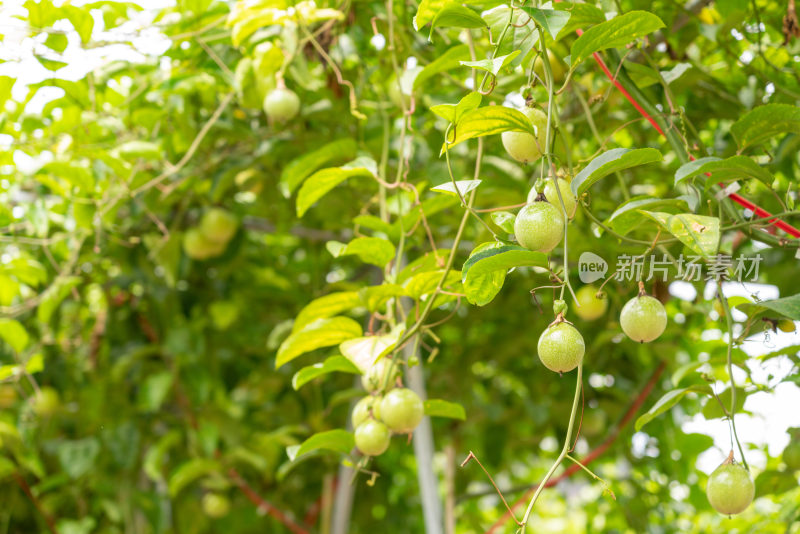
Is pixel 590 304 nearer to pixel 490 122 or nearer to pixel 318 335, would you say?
pixel 318 335

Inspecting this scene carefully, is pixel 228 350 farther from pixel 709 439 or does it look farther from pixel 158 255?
pixel 709 439

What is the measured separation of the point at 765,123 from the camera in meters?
0.77

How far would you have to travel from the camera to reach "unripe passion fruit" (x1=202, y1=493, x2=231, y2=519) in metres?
1.77

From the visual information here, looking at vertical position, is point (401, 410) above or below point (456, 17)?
below

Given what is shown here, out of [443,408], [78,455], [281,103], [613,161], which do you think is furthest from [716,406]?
[78,455]

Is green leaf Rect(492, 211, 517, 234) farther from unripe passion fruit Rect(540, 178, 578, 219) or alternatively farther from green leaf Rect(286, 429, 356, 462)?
green leaf Rect(286, 429, 356, 462)

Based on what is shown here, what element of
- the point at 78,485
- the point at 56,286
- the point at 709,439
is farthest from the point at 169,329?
the point at 709,439

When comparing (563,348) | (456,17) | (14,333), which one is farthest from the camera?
(14,333)

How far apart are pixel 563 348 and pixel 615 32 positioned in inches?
10.8

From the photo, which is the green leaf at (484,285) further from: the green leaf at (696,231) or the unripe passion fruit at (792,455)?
the unripe passion fruit at (792,455)

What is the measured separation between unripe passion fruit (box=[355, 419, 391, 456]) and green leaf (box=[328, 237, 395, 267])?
19cm

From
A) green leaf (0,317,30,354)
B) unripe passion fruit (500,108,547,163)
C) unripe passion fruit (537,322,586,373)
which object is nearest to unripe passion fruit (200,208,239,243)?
green leaf (0,317,30,354)

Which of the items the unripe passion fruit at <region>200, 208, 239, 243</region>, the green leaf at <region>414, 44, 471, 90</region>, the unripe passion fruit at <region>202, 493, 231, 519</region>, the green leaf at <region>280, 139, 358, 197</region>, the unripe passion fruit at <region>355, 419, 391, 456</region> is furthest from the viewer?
the unripe passion fruit at <region>202, 493, 231, 519</region>

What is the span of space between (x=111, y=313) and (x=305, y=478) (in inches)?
25.4
